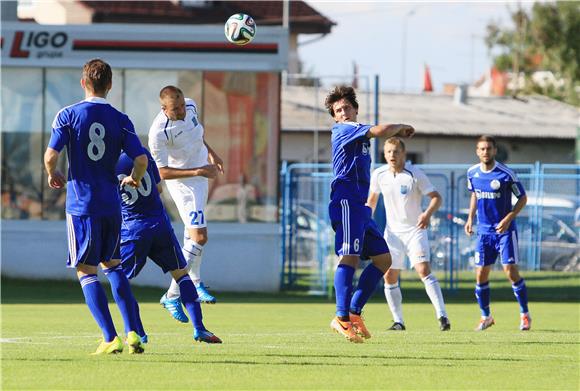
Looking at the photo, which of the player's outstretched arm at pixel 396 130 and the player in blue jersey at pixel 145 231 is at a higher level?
the player's outstretched arm at pixel 396 130

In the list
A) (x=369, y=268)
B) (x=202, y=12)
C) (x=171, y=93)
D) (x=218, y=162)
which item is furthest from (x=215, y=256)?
(x=202, y=12)

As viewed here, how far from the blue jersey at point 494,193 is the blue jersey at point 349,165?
4.10 m

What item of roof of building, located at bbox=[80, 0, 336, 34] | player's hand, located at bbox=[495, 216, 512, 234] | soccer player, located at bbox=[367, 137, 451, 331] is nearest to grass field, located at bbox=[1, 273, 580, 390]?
soccer player, located at bbox=[367, 137, 451, 331]

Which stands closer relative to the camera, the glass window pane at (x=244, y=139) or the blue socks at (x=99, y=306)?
the blue socks at (x=99, y=306)

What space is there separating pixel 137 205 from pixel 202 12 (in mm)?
45758

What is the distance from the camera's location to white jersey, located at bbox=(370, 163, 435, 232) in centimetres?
1585

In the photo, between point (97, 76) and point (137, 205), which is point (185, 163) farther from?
point (97, 76)

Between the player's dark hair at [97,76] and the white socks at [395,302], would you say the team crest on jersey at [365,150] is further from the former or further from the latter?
the white socks at [395,302]

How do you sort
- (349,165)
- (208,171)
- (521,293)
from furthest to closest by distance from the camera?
(521,293) < (208,171) < (349,165)

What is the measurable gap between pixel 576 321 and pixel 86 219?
30.7 feet

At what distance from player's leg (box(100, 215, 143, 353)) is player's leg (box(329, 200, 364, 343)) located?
2.20 meters

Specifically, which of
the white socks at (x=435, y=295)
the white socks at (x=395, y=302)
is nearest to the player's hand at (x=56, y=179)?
the white socks at (x=395, y=302)

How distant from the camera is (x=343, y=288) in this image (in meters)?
12.1

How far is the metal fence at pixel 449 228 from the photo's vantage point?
25.7 metres
